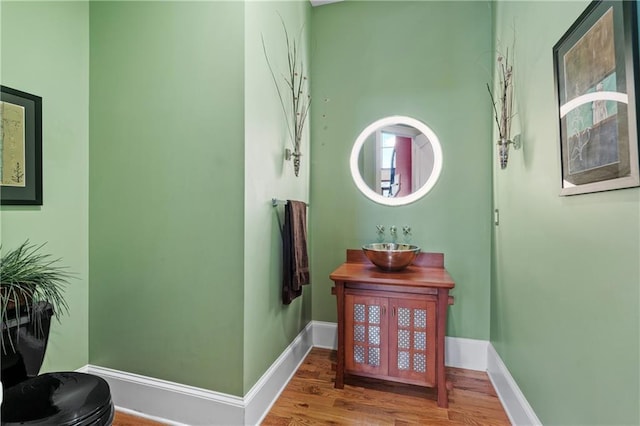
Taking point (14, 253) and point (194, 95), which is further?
point (194, 95)

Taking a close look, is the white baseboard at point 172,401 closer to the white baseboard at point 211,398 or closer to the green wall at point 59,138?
the white baseboard at point 211,398

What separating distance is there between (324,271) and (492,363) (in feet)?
4.76

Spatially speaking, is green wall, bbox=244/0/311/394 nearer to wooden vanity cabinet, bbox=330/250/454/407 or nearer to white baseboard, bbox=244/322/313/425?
white baseboard, bbox=244/322/313/425

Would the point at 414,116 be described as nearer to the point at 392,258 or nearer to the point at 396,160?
the point at 396,160

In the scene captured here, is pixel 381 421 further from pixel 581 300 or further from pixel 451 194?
pixel 451 194

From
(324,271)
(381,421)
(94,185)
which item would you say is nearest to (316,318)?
(324,271)

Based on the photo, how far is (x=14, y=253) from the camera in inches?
54.9

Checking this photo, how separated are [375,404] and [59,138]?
2.48 metres

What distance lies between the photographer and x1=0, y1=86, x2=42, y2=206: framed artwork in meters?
1.41

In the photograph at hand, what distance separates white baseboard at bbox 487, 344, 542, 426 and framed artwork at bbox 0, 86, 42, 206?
2.77 m

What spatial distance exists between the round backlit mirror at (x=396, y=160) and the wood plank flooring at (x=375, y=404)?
141 cm

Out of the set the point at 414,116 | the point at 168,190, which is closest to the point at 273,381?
the point at 168,190

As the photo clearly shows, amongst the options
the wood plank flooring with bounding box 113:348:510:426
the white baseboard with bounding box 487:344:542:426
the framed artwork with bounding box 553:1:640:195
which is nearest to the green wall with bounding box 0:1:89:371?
the wood plank flooring with bounding box 113:348:510:426

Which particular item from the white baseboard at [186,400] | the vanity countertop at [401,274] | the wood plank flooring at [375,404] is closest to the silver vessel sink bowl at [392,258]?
the vanity countertop at [401,274]
